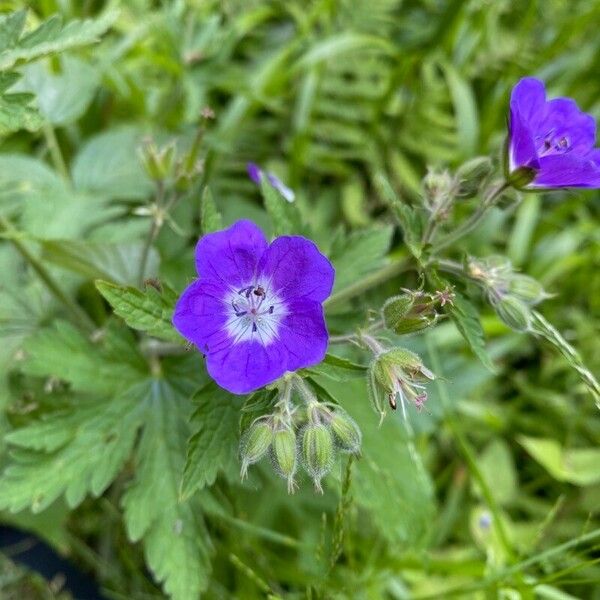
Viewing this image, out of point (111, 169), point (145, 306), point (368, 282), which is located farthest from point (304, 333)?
point (111, 169)

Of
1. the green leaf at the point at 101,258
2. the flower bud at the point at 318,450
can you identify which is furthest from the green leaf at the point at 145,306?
the green leaf at the point at 101,258

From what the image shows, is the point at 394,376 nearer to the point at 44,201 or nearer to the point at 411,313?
the point at 411,313

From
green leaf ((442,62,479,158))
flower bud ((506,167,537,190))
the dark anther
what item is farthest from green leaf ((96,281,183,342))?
green leaf ((442,62,479,158))

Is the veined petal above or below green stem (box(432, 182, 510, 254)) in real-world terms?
above

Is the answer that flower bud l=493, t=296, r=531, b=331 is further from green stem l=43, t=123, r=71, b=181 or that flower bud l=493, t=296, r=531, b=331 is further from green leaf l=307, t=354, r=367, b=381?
green stem l=43, t=123, r=71, b=181

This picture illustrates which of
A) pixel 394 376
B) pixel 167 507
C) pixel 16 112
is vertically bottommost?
pixel 167 507

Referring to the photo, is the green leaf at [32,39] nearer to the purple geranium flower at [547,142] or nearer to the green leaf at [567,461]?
the purple geranium flower at [547,142]

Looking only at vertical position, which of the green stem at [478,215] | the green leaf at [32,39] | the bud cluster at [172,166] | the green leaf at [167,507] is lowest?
the green leaf at [167,507]
